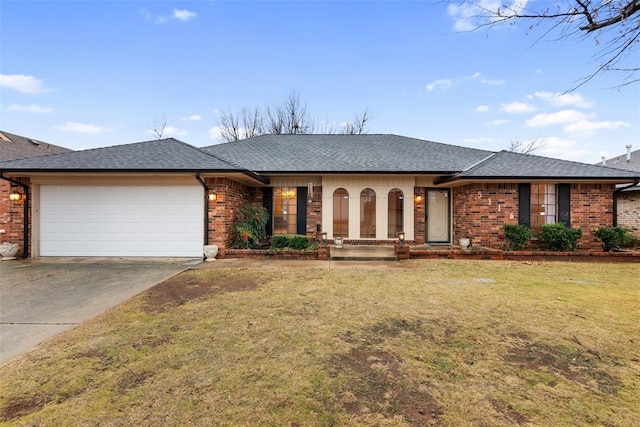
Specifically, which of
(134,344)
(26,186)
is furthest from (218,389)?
(26,186)

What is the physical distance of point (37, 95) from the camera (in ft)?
46.6

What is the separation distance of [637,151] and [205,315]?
26967 millimetres

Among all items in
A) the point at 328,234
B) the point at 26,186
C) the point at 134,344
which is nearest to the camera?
the point at 134,344

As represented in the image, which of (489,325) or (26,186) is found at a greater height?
(26,186)

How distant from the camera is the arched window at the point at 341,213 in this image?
1137 cm

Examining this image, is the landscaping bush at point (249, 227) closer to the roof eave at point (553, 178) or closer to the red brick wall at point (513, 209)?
the roof eave at point (553, 178)

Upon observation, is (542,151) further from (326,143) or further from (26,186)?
(26,186)

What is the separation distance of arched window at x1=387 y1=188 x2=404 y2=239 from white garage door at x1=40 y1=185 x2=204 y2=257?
23.4 feet

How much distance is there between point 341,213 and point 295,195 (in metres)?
2.08

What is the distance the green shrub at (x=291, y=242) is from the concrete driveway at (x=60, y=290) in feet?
Answer: 8.46

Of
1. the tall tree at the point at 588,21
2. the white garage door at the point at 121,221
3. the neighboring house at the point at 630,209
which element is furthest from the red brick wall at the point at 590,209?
the white garage door at the point at 121,221

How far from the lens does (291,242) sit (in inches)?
371

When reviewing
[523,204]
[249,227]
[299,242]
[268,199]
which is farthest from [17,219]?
[523,204]

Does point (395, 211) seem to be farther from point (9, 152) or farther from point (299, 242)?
point (9, 152)
